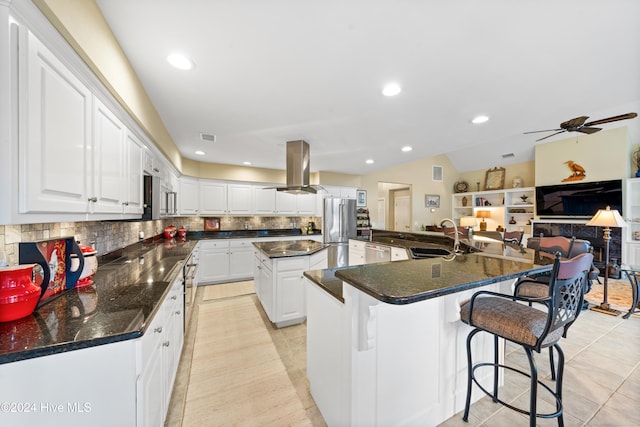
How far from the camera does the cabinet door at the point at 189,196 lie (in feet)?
14.8

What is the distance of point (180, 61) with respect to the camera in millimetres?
1680

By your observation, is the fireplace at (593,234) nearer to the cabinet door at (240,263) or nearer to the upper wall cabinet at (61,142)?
the cabinet door at (240,263)

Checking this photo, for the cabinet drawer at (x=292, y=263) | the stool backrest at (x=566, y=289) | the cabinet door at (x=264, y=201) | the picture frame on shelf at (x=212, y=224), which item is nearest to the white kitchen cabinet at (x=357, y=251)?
the cabinet drawer at (x=292, y=263)

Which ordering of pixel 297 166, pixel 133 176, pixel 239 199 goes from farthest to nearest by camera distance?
1. pixel 239 199
2. pixel 297 166
3. pixel 133 176

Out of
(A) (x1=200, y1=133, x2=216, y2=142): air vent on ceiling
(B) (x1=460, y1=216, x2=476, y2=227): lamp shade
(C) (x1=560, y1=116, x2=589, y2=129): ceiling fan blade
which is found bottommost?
(B) (x1=460, y1=216, x2=476, y2=227): lamp shade

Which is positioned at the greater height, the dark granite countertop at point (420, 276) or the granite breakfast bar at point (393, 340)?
the dark granite countertop at point (420, 276)

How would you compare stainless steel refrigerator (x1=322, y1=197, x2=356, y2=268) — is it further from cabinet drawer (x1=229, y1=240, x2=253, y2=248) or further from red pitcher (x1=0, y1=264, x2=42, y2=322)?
red pitcher (x1=0, y1=264, x2=42, y2=322)

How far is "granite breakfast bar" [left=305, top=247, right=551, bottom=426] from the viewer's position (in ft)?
3.86

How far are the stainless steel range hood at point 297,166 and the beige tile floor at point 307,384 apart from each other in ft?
6.24

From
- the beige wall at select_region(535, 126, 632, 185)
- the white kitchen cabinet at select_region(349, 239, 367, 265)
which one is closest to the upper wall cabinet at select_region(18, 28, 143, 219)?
the white kitchen cabinet at select_region(349, 239, 367, 265)

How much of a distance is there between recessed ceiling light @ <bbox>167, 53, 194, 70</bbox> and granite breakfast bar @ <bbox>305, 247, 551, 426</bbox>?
5.92 feet

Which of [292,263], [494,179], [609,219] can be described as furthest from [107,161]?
[494,179]

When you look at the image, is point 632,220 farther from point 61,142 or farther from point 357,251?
point 61,142

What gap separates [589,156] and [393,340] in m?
7.40
